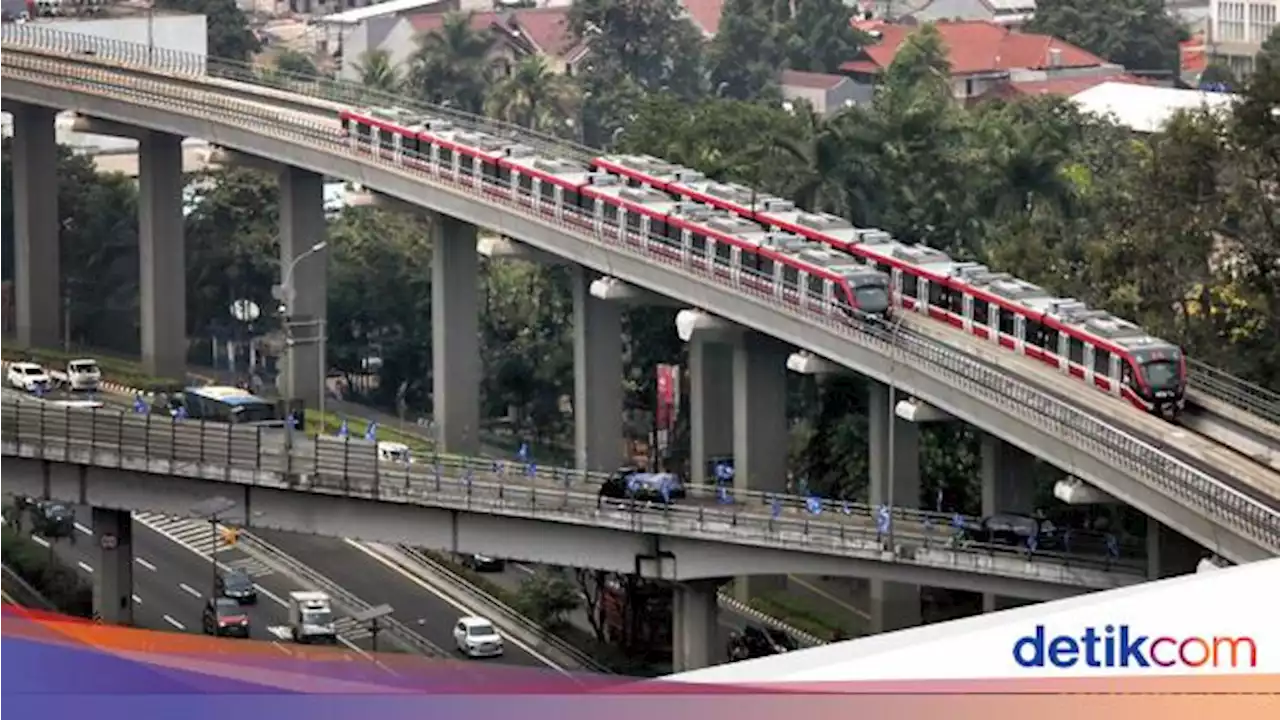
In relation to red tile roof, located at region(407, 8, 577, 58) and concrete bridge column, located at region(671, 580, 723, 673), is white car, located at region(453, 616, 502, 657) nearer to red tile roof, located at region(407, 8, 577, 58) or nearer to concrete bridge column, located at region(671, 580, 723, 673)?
concrete bridge column, located at region(671, 580, 723, 673)

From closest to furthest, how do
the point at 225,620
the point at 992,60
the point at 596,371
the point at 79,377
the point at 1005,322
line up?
the point at 225,620, the point at 1005,322, the point at 596,371, the point at 79,377, the point at 992,60

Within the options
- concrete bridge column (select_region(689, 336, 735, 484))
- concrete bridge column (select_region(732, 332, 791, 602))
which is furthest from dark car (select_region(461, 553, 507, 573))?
concrete bridge column (select_region(732, 332, 791, 602))

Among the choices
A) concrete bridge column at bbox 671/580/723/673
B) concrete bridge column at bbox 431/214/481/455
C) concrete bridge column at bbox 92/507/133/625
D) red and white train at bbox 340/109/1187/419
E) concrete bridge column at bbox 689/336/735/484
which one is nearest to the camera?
concrete bridge column at bbox 671/580/723/673

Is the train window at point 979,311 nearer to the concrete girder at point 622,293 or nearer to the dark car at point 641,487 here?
the dark car at point 641,487

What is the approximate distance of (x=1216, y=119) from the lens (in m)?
83.1

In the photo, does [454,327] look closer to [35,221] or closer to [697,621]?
[697,621]

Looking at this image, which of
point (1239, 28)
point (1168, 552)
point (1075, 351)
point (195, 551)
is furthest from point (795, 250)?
point (1239, 28)

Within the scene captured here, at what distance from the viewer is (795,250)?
262 feet

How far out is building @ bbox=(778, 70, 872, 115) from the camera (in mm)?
168125

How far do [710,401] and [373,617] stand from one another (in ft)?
58.1

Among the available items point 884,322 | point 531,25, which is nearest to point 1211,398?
point 884,322

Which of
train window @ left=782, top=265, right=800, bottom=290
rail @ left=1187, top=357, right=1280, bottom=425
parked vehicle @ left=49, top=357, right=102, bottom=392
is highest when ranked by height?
train window @ left=782, top=265, right=800, bottom=290

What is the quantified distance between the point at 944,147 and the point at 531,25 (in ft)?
232

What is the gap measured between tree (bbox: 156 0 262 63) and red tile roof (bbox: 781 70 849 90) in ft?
100
